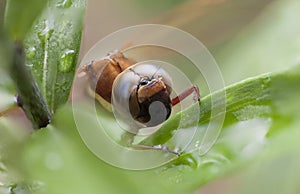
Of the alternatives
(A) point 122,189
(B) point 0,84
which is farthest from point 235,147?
(B) point 0,84

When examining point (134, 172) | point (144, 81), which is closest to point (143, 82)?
point (144, 81)

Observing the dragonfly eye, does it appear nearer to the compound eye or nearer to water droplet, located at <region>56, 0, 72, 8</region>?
the compound eye

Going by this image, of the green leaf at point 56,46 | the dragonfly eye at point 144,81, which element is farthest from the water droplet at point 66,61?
the dragonfly eye at point 144,81

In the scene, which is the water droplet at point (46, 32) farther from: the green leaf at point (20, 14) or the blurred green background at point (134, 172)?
the green leaf at point (20, 14)

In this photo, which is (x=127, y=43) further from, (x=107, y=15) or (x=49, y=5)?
(x=107, y=15)

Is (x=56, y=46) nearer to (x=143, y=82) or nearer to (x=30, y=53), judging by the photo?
(x=30, y=53)

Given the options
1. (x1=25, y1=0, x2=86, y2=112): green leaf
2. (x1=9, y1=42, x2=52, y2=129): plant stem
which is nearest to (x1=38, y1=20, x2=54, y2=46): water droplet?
(x1=25, y1=0, x2=86, y2=112): green leaf
